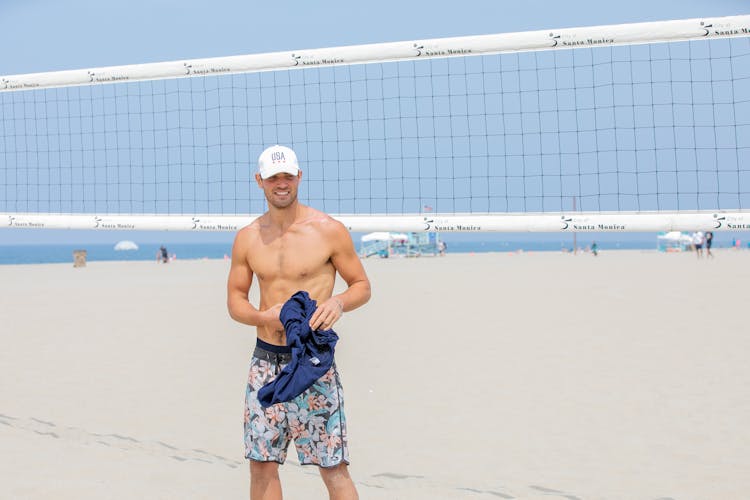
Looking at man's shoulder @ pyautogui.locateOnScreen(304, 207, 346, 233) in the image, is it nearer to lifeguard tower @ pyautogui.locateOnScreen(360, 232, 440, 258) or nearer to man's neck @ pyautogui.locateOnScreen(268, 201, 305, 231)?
man's neck @ pyautogui.locateOnScreen(268, 201, 305, 231)

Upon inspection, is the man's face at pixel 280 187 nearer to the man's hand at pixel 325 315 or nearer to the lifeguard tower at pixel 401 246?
the man's hand at pixel 325 315

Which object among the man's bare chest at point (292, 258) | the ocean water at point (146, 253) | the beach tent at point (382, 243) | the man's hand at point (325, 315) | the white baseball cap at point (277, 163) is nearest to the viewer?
the man's hand at point (325, 315)

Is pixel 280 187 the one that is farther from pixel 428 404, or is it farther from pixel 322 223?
pixel 428 404

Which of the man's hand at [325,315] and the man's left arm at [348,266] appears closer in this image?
the man's hand at [325,315]

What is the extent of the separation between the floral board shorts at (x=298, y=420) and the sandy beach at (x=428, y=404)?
4.39ft

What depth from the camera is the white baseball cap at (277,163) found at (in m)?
2.88

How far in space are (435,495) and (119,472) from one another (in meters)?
1.85

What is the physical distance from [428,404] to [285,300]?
3783 millimetres

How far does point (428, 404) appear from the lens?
21.5ft

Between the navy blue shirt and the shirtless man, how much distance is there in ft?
0.41

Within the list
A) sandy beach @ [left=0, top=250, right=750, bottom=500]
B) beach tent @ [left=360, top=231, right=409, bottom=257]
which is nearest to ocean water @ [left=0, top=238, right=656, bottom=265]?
beach tent @ [left=360, top=231, right=409, bottom=257]

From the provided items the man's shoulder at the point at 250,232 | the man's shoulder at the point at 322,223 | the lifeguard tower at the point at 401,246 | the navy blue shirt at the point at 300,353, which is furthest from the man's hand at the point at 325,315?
the lifeguard tower at the point at 401,246

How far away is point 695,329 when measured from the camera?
10.9 metres

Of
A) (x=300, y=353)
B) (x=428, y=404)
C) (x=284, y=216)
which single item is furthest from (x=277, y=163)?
(x=428, y=404)
